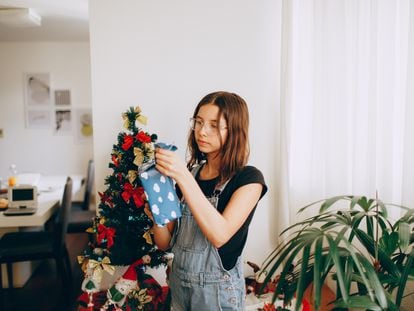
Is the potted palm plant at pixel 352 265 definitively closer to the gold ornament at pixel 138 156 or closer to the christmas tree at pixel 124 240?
the gold ornament at pixel 138 156

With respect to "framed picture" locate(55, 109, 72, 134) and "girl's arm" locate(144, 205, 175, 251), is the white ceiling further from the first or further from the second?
"girl's arm" locate(144, 205, 175, 251)

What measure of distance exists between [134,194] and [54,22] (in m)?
3.16

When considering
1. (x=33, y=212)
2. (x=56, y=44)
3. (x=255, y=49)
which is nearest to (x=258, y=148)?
(x=255, y=49)

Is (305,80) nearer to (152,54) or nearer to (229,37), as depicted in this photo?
(229,37)

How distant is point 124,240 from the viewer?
74.0 inches

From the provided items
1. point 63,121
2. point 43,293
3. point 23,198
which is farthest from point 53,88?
point 43,293

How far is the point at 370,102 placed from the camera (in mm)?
1565

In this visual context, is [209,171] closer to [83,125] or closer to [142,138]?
[142,138]

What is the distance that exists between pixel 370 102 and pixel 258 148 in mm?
818

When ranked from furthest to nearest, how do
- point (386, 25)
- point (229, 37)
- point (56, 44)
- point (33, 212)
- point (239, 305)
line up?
point (56, 44) < point (33, 212) < point (229, 37) < point (386, 25) < point (239, 305)

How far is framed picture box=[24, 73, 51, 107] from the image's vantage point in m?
5.15

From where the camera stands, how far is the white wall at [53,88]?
512 centimetres

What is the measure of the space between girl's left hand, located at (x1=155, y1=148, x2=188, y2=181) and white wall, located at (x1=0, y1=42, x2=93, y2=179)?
4457 millimetres

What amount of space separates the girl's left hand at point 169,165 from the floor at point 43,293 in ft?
6.88
